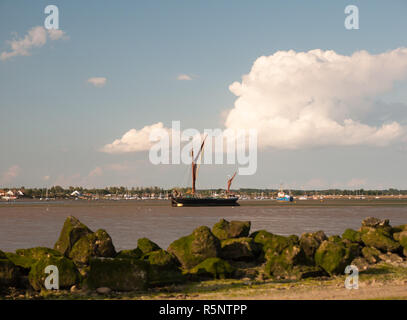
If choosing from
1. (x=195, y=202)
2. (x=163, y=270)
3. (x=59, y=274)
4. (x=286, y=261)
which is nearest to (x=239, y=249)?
(x=286, y=261)

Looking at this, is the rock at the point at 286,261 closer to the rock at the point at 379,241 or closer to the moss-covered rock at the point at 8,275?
the rock at the point at 379,241

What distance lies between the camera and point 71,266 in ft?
59.2

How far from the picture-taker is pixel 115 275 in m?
17.4

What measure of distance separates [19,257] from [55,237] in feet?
69.2

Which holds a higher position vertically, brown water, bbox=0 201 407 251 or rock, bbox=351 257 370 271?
rock, bbox=351 257 370 271

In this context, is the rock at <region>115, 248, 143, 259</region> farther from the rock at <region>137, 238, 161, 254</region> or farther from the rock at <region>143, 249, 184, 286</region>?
the rock at <region>143, 249, 184, 286</region>

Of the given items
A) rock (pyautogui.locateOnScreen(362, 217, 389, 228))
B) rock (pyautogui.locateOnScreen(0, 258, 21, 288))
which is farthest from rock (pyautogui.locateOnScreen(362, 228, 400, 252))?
rock (pyautogui.locateOnScreen(0, 258, 21, 288))

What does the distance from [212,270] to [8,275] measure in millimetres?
8655

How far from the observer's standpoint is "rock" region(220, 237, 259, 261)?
23875mm

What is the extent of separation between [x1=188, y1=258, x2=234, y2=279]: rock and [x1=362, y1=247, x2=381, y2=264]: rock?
27.4ft

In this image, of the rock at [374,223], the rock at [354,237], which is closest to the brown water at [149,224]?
the rock at [374,223]

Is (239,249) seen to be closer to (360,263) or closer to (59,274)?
(360,263)
